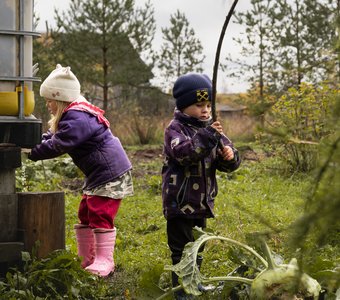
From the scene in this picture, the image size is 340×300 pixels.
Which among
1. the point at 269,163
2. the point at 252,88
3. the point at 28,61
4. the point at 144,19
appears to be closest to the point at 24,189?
the point at 28,61

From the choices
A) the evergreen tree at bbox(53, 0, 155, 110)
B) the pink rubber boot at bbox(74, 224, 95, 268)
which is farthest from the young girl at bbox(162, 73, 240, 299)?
the evergreen tree at bbox(53, 0, 155, 110)

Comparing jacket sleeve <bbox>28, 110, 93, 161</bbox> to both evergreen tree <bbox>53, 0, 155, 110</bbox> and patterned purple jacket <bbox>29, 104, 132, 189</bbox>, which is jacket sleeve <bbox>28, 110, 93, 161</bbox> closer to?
patterned purple jacket <bbox>29, 104, 132, 189</bbox>

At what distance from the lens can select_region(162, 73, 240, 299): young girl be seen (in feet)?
13.7

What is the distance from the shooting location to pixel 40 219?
14.1 feet

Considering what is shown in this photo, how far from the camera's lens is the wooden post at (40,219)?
4.30m

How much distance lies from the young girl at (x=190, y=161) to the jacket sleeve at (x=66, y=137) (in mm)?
734

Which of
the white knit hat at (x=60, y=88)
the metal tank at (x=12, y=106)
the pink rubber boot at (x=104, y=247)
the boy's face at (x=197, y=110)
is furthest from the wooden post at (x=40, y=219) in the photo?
the white knit hat at (x=60, y=88)

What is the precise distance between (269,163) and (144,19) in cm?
1666

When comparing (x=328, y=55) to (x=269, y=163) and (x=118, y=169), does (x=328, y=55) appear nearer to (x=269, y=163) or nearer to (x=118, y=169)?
(x=118, y=169)

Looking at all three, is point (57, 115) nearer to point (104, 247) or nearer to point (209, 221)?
point (104, 247)

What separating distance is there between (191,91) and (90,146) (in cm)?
98

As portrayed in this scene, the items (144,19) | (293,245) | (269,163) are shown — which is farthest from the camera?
(144,19)

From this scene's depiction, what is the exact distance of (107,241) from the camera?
5090mm

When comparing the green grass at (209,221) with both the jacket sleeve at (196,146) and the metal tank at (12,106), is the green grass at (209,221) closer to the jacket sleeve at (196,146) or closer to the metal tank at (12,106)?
the jacket sleeve at (196,146)
